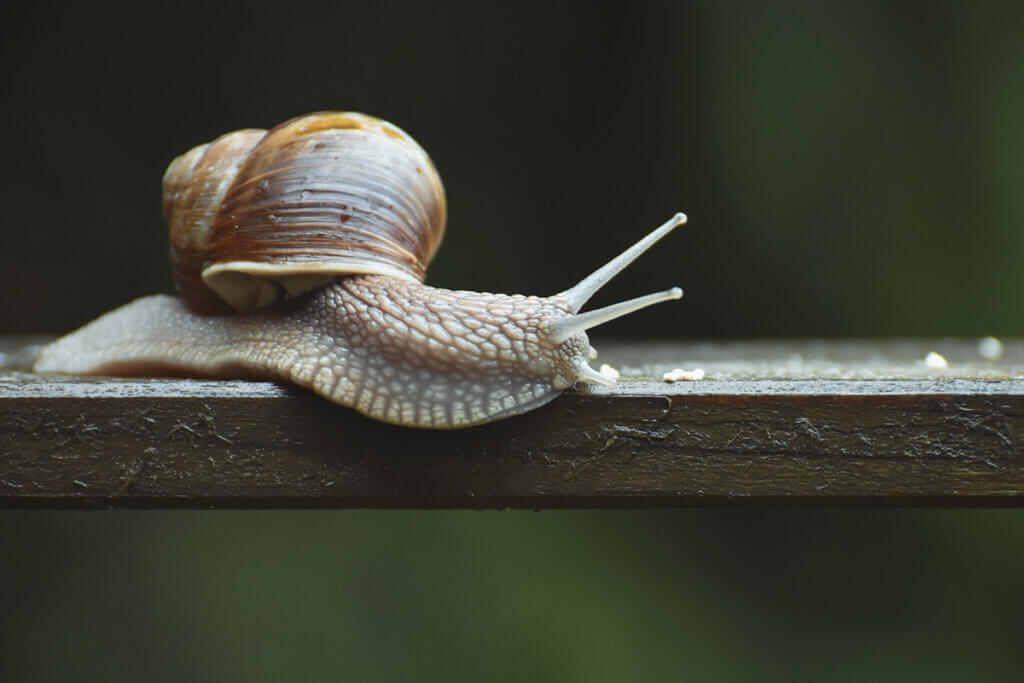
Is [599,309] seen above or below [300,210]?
below

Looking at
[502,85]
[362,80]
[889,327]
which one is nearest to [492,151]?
[502,85]

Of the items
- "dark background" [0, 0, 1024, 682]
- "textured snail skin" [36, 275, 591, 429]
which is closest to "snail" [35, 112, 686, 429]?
"textured snail skin" [36, 275, 591, 429]

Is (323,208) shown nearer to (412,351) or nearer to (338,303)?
(338,303)

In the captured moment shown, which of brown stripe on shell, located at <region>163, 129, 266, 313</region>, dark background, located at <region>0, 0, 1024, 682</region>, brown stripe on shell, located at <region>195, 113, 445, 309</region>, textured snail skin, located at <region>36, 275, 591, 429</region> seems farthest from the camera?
dark background, located at <region>0, 0, 1024, 682</region>

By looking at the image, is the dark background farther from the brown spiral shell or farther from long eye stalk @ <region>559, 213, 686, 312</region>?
long eye stalk @ <region>559, 213, 686, 312</region>

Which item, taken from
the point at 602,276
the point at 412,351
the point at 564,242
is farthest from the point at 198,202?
the point at 564,242

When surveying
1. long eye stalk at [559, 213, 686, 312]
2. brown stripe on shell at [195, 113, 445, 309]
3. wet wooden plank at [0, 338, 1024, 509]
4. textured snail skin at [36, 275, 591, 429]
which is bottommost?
wet wooden plank at [0, 338, 1024, 509]

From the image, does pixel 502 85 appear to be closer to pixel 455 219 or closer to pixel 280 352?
pixel 455 219
